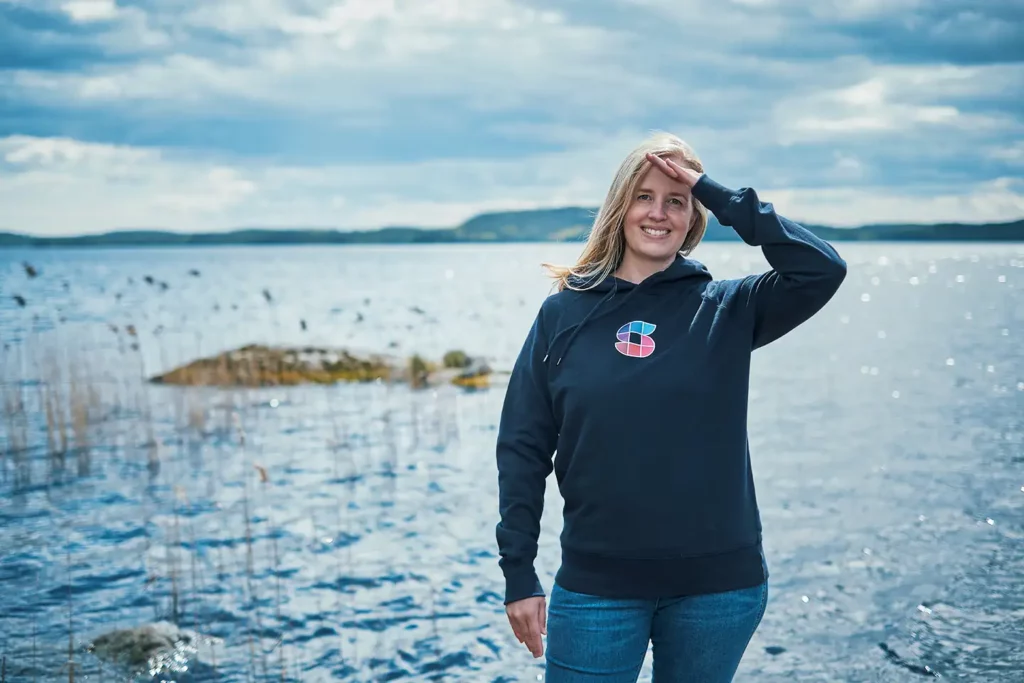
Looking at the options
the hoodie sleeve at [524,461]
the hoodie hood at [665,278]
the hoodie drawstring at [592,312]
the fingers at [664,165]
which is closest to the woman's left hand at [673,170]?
the fingers at [664,165]

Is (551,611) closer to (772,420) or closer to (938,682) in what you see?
(938,682)

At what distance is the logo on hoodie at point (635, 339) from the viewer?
3564 mm

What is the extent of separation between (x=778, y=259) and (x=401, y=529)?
31.9 ft

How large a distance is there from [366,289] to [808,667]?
7634 centimetres

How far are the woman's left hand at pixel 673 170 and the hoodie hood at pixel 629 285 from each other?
0.32 meters

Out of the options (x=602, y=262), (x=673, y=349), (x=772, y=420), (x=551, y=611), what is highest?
(x=602, y=262)

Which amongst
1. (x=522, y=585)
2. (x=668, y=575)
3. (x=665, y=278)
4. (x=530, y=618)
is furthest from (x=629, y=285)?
(x=530, y=618)

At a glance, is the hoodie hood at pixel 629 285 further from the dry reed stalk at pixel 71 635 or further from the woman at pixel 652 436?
the dry reed stalk at pixel 71 635

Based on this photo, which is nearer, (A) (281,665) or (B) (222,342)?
(A) (281,665)

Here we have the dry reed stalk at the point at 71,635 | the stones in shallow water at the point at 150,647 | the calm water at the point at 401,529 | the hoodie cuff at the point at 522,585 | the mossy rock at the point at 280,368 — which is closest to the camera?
the hoodie cuff at the point at 522,585

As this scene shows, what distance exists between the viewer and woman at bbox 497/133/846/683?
3.48 m

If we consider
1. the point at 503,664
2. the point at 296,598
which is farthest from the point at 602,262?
the point at 296,598

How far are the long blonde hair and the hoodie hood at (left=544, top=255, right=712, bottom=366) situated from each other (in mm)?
43

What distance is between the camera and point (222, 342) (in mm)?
37094
